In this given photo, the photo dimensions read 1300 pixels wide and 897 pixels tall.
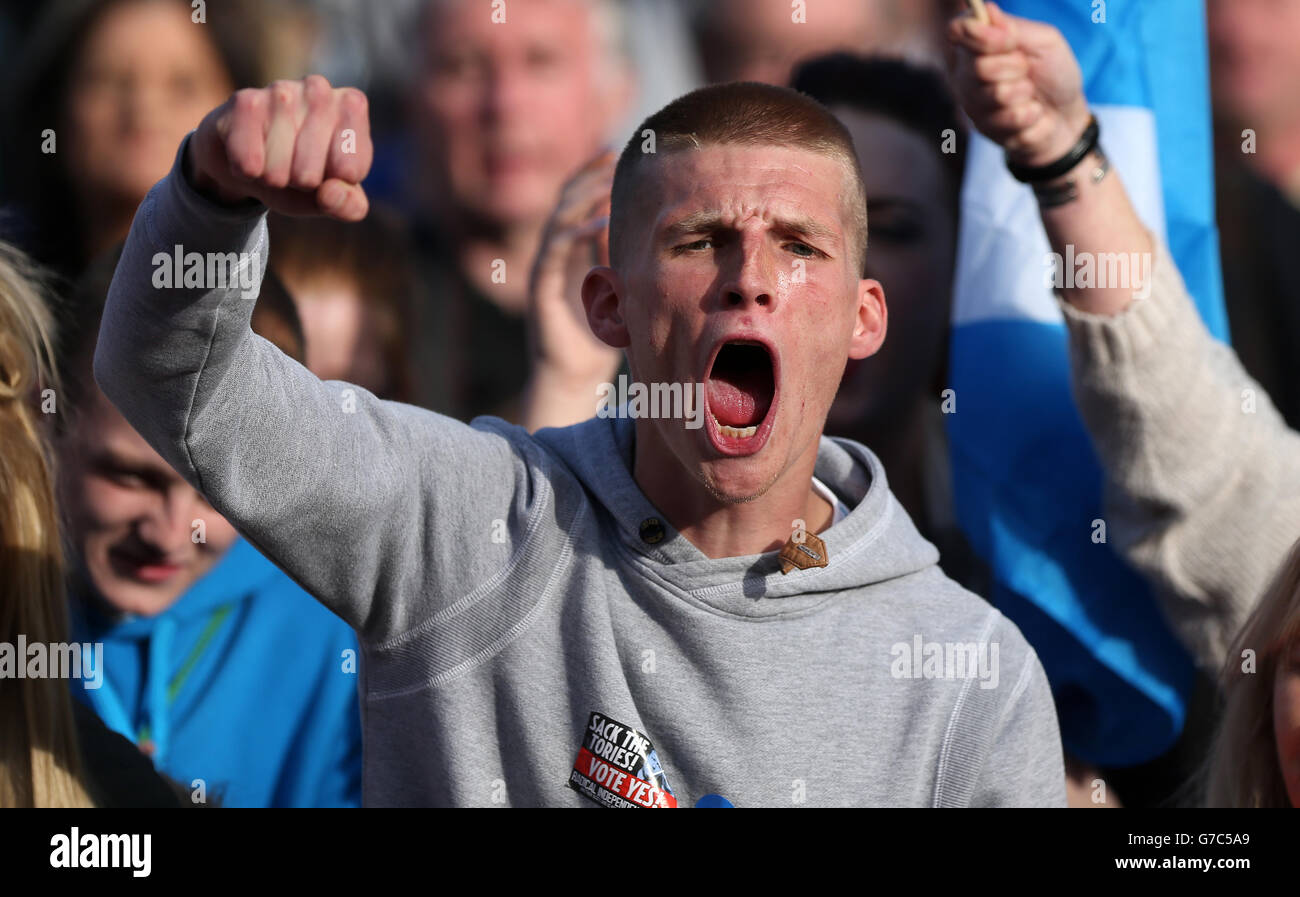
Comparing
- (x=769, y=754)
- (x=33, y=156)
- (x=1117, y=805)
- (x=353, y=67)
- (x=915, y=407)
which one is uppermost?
(x=353, y=67)

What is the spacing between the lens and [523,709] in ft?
5.62

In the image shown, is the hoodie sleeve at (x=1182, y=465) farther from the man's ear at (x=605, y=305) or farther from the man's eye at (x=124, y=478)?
the man's eye at (x=124, y=478)

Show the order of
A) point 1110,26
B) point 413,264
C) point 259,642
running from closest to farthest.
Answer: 1. point 259,642
2. point 1110,26
3. point 413,264

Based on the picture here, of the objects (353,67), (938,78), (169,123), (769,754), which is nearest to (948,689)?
(769,754)

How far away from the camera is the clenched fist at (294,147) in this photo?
1.31 meters

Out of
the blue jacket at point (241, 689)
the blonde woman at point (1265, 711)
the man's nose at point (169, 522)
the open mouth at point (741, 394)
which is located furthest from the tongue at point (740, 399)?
the man's nose at point (169, 522)

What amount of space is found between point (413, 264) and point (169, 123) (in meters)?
0.63

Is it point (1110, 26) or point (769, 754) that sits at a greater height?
point (1110, 26)

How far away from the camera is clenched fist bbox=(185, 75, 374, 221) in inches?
51.6

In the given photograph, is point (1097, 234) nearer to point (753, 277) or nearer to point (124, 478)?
point (753, 277)

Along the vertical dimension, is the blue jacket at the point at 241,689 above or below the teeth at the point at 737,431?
below

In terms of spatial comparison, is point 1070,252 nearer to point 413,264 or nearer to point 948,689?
point 948,689

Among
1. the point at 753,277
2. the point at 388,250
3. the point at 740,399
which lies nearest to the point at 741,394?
the point at 740,399

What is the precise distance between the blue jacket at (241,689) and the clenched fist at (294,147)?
1482 millimetres
